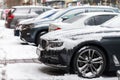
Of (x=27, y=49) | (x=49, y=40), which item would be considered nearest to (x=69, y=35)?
(x=49, y=40)

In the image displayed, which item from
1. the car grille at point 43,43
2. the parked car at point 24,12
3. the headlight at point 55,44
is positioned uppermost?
the headlight at point 55,44

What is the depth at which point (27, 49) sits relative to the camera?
47.4 ft

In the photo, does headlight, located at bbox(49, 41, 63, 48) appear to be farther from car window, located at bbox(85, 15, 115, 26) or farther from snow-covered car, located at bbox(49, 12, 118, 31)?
car window, located at bbox(85, 15, 115, 26)

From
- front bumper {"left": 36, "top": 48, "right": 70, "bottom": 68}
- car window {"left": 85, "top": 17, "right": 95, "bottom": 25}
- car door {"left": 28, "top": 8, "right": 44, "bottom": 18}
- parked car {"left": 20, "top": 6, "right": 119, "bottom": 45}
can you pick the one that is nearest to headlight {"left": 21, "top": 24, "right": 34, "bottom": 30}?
parked car {"left": 20, "top": 6, "right": 119, "bottom": 45}

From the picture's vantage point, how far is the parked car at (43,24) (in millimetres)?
15352

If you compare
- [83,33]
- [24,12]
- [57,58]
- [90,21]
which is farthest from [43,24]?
[24,12]

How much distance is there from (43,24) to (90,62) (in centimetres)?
659

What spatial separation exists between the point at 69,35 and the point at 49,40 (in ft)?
1.56

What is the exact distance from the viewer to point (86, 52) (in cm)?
910

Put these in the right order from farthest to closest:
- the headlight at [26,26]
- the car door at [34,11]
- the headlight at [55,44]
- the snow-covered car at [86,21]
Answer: the car door at [34,11] < the headlight at [26,26] < the snow-covered car at [86,21] < the headlight at [55,44]

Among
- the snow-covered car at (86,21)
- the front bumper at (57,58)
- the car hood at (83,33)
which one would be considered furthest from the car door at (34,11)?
the front bumper at (57,58)

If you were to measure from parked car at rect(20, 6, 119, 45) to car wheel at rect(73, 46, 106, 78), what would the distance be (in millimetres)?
6321

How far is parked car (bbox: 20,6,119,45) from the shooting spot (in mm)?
15352

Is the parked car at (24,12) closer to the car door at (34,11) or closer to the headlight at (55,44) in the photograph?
the car door at (34,11)
